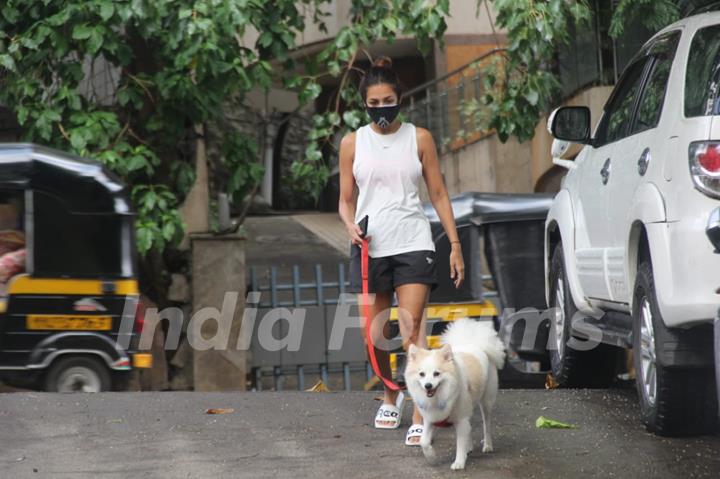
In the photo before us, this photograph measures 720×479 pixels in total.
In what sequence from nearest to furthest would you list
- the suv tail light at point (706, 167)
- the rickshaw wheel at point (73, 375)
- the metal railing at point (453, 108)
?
the suv tail light at point (706, 167), the rickshaw wheel at point (73, 375), the metal railing at point (453, 108)

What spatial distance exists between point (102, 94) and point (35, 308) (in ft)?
17.9

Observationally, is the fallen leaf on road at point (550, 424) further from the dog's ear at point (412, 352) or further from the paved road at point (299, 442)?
the dog's ear at point (412, 352)

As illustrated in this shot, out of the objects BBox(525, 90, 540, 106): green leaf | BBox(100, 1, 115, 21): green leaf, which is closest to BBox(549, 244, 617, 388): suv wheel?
BBox(525, 90, 540, 106): green leaf

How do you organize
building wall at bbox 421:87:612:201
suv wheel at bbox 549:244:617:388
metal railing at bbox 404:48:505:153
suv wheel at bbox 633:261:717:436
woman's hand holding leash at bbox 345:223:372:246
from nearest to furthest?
1. suv wheel at bbox 633:261:717:436
2. woman's hand holding leash at bbox 345:223:372:246
3. suv wheel at bbox 549:244:617:388
4. building wall at bbox 421:87:612:201
5. metal railing at bbox 404:48:505:153

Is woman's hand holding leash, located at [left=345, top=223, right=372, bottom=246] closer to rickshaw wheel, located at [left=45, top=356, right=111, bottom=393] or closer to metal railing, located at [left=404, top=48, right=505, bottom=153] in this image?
rickshaw wheel, located at [left=45, top=356, right=111, bottom=393]

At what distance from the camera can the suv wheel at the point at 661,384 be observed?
623 centimetres

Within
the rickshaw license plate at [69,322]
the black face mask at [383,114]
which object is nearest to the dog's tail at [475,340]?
the black face mask at [383,114]

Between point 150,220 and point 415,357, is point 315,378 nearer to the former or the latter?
point 150,220

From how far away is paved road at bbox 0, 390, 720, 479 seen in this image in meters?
5.99

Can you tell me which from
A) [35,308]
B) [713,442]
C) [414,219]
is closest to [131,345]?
[35,308]

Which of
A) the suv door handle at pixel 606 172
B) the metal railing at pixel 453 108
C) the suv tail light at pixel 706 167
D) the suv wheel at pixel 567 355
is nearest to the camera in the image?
the suv tail light at pixel 706 167

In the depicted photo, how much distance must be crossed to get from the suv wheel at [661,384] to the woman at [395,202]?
93 centimetres

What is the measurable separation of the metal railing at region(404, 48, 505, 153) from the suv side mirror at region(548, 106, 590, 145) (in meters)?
11.8

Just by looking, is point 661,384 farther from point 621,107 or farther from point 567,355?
point 567,355
